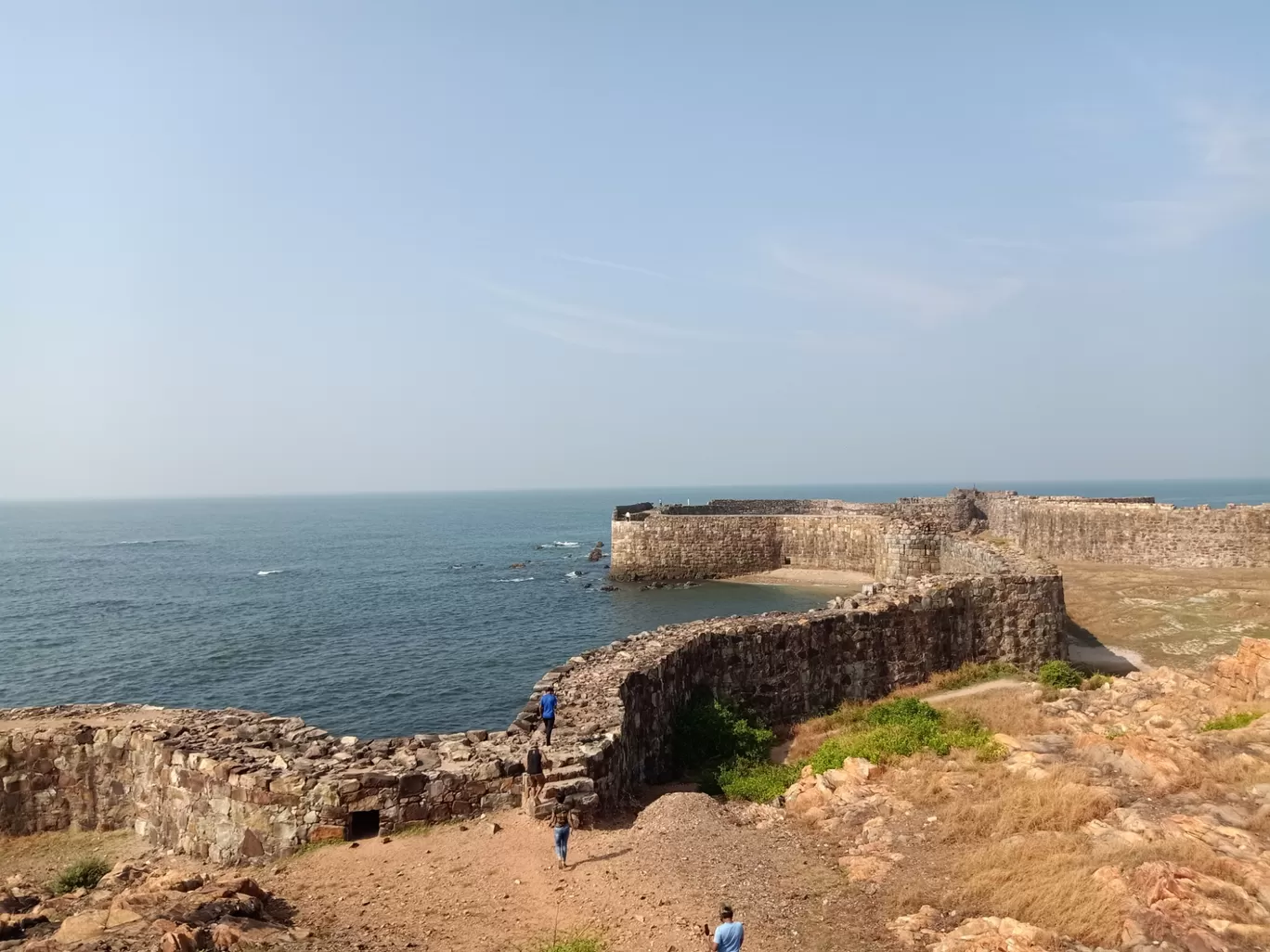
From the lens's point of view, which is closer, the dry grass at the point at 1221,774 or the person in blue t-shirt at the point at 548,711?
the dry grass at the point at 1221,774

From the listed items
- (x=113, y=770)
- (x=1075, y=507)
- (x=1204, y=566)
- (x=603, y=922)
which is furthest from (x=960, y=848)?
(x=1075, y=507)

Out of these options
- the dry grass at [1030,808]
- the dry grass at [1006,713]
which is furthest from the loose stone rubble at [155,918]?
the dry grass at [1006,713]

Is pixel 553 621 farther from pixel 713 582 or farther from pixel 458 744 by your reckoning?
pixel 458 744

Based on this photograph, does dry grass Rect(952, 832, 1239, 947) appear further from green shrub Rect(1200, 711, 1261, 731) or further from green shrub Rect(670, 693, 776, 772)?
green shrub Rect(670, 693, 776, 772)

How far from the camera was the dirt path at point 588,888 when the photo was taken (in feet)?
30.3

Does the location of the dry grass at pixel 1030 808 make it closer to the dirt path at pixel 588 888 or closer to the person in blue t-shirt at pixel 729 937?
the dirt path at pixel 588 888

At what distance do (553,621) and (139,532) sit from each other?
138 metres

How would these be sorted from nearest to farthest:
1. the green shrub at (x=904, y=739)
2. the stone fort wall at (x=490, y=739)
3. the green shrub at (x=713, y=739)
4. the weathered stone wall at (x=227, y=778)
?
the weathered stone wall at (x=227, y=778) → the stone fort wall at (x=490, y=739) → the green shrub at (x=904, y=739) → the green shrub at (x=713, y=739)

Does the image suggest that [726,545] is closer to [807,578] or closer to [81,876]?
[807,578]

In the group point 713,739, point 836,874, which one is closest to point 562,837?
point 836,874

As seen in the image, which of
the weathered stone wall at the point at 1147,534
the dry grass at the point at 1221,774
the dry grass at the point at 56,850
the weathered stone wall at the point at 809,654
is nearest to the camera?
the dry grass at the point at 1221,774

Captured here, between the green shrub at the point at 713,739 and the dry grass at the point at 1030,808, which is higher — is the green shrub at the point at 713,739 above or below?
below

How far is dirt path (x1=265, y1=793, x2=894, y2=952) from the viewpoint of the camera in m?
9.23

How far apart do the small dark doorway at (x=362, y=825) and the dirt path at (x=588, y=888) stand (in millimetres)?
373
